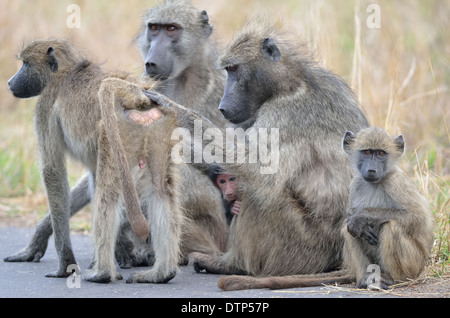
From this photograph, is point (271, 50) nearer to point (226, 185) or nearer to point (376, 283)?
point (226, 185)

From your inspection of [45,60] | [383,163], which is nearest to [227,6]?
[45,60]

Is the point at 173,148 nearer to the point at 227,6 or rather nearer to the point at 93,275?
the point at 93,275

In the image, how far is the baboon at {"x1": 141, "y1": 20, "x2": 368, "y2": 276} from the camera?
440 cm

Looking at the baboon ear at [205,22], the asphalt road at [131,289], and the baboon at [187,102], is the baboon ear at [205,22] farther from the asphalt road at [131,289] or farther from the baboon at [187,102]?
the asphalt road at [131,289]

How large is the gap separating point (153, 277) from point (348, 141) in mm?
1270

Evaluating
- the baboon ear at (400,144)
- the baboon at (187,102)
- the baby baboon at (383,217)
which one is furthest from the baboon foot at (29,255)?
the baboon ear at (400,144)

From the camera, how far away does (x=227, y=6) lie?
12.0 m

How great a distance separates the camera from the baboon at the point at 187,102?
17.1 feet

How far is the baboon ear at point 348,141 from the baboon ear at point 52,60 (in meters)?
1.76

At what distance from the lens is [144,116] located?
433 cm

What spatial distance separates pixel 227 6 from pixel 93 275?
27.5ft

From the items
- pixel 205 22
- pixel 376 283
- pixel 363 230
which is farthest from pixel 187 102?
pixel 376 283

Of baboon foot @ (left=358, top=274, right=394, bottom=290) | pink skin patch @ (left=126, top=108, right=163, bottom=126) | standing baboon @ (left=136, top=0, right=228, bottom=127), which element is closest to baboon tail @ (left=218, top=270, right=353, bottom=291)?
baboon foot @ (left=358, top=274, right=394, bottom=290)
